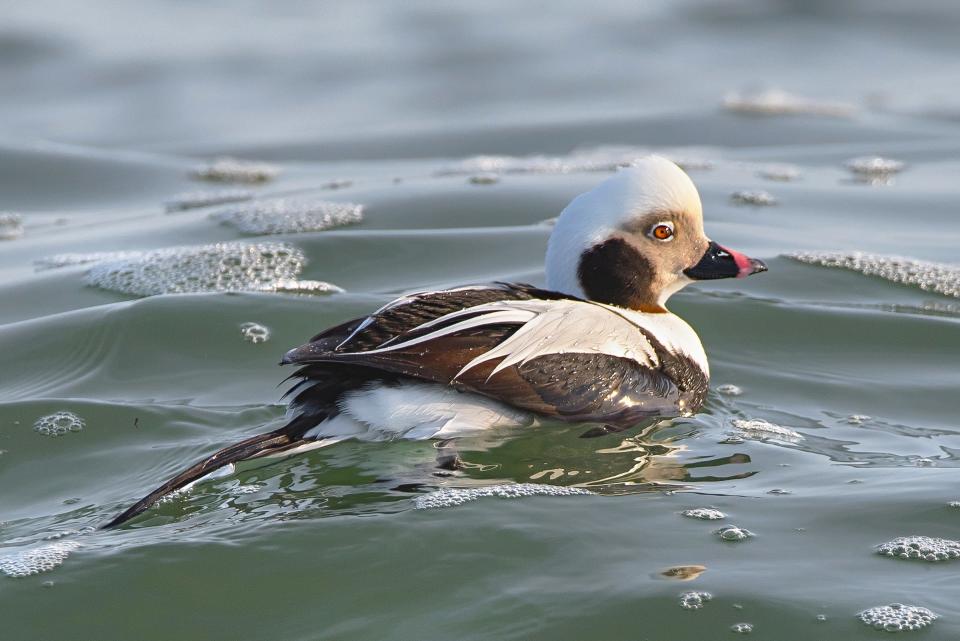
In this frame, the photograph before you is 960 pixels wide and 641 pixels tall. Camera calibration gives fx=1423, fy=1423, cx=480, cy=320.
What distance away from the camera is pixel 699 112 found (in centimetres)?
1206

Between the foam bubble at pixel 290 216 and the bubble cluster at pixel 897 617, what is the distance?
5.11 m

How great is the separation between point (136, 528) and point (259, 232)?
13.3ft

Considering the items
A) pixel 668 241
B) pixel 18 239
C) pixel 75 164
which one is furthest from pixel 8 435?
pixel 75 164

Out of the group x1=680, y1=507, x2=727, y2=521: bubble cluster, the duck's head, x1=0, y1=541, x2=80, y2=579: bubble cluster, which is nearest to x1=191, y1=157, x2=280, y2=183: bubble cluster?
the duck's head

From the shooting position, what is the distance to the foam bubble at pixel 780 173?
9711mm

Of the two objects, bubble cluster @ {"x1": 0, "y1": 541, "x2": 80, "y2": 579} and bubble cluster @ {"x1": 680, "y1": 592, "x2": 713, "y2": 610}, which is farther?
bubble cluster @ {"x1": 0, "y1": 541, "x2": 80, "y2": 579}

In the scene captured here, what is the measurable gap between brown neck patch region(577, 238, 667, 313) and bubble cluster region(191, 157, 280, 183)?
5.17 m

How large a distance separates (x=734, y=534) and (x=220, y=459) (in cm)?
158

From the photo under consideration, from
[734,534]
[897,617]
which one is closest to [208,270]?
[734,534]

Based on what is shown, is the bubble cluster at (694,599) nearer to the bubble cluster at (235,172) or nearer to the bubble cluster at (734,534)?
the bubble cluster at (734,534)

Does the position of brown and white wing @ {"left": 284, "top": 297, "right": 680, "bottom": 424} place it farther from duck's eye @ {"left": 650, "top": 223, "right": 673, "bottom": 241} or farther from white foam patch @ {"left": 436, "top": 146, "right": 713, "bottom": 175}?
white foam patch @ {"left": 436, "top": 146, "right": 713, "bottom": 175}

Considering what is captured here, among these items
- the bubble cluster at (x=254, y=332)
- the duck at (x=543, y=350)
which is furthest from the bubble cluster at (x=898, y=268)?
the bubble cluster at (x=254, y=332)

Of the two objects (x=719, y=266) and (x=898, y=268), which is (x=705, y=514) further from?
(x=898, y=268)

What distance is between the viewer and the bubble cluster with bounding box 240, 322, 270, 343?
6.25m
